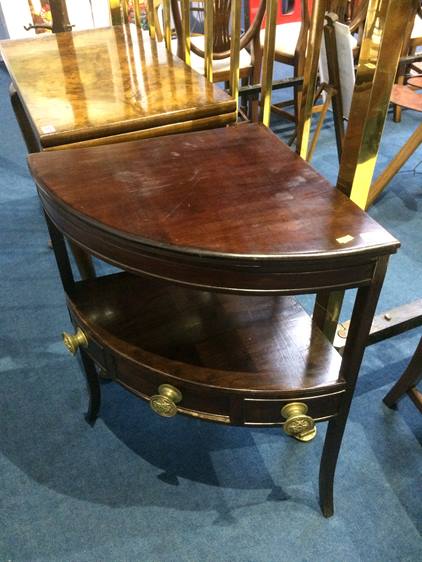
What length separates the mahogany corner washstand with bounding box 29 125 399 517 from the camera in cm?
62

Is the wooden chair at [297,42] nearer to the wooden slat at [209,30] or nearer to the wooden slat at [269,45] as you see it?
the wooden slat at [209,30]

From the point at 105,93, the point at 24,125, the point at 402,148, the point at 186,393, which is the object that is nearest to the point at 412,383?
the point at 186,393

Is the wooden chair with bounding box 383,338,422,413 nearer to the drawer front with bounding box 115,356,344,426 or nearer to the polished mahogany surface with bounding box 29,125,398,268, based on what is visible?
the drawer front with bounding box 115,356,344,426

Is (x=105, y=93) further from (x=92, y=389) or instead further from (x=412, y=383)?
(x=412, y=383)

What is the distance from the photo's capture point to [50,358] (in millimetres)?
1392

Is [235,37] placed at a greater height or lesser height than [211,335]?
greater

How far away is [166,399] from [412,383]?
64 centimetres

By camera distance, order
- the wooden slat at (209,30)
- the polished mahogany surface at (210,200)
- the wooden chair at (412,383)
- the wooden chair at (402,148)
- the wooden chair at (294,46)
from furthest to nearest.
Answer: the wooden chair at (294,46)
the wooden chair at (402,148)
the wooden chair at (412,383)
the wooden slat at (209,30)
the polished mahogany surface at (210,200)

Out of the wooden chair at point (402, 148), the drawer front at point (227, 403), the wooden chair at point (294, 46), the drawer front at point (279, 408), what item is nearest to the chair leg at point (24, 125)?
the drawer front at point (227, 403)

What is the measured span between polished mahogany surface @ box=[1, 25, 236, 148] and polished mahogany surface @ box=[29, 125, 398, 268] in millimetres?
106

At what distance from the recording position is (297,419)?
0.78 meters

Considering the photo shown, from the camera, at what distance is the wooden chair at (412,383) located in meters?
1.11

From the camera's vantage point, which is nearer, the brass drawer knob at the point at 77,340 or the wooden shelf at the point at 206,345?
the wooden shelf at the point at 206,345

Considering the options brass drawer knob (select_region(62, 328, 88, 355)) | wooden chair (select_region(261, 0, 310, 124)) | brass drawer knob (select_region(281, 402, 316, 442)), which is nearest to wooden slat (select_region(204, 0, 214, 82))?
brass drawer knob (select_region(62, 328, 88, 355))
